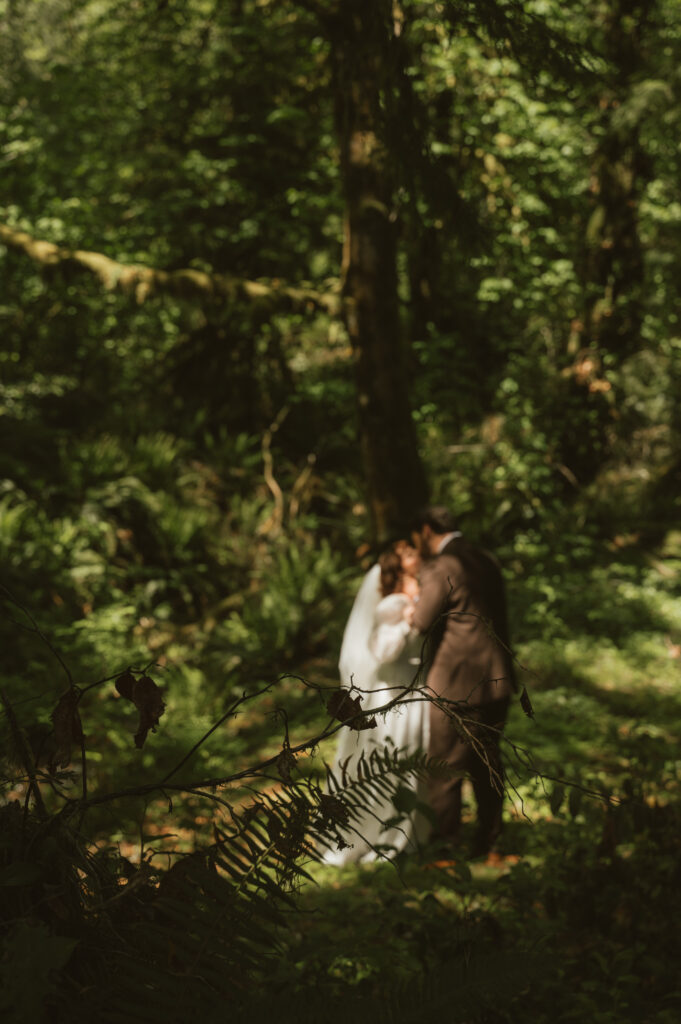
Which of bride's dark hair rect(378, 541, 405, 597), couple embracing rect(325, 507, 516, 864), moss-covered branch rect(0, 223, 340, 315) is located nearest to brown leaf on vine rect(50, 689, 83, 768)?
couple embracing rect(325, 507, 516, 864)

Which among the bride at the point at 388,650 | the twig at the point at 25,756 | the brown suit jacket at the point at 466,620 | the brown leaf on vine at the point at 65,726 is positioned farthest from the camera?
the bride at the point at 388,650

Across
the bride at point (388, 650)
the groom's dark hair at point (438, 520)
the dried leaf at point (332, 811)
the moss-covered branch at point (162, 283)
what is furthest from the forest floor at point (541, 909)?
the moss-covered branch at point (162, 283)

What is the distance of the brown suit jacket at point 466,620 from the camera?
4.18 meters

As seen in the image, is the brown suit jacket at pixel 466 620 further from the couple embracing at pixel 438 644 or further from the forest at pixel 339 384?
the forest at pixel 339 384

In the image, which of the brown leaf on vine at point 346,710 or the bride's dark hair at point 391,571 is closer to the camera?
the brown leaf on vine at point 346,710

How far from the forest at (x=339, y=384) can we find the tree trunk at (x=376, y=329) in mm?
31

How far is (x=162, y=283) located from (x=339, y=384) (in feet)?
8.72

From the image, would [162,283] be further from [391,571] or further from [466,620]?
[466,620]

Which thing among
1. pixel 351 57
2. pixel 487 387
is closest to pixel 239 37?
pixel 487 387

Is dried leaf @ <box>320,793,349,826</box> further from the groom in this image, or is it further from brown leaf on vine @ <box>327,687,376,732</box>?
the groom

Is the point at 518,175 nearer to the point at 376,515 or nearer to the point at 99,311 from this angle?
the point at 376,515

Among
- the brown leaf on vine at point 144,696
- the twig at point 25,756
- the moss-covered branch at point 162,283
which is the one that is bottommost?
the twig at point 25,756

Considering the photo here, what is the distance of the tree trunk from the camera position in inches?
234

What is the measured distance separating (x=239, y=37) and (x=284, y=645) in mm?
8524
